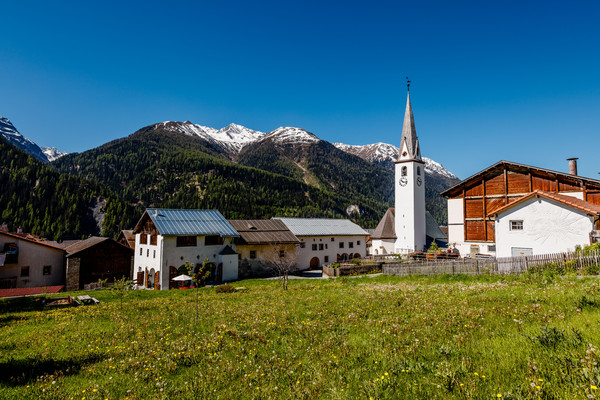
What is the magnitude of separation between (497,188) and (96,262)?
62.4 meters

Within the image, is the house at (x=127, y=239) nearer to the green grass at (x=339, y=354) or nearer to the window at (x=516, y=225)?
the green grass at (x=339, y=354)

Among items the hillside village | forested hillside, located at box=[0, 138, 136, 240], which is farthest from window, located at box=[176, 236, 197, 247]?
forested hillside, located at box=[0, 138, 136, 240]

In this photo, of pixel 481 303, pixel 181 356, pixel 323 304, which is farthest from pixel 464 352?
pixel 323 304

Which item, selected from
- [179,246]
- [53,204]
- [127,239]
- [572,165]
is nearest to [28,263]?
[127,239]

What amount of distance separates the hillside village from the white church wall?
3.0 inches

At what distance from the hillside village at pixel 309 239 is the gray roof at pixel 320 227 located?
0.26 m

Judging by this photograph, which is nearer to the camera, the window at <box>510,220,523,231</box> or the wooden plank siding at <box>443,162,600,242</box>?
the window at <box>510,220,523,231</box>

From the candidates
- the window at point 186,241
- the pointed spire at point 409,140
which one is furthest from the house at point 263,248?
the pointed spire at point 409,140

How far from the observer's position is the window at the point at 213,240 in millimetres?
46062

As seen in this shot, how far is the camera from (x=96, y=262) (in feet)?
176

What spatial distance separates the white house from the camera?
1086 inches

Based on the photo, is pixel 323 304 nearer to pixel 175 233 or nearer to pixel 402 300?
pixel 402 300

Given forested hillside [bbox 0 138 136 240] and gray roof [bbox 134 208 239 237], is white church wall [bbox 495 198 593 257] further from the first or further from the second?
forested hillside [bbox 0 138 136 240]

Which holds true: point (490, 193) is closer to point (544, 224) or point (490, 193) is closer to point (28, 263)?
point (544, 224)
